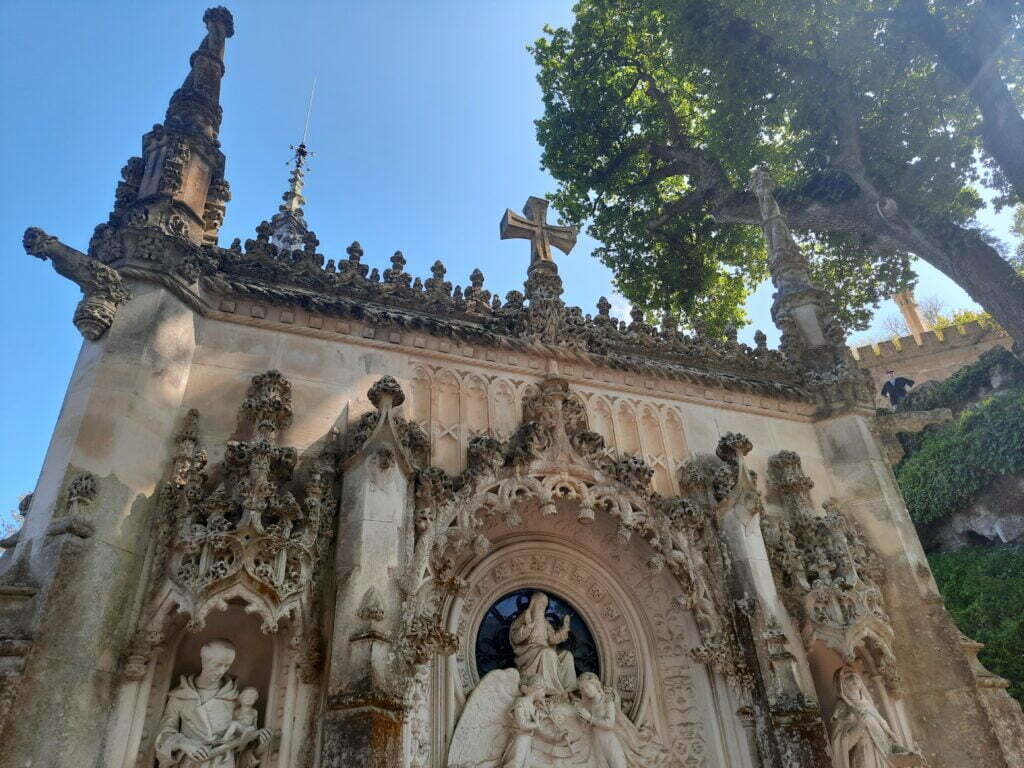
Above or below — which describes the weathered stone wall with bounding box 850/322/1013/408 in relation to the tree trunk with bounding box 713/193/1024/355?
above

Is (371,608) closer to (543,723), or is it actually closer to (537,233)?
(543,723)

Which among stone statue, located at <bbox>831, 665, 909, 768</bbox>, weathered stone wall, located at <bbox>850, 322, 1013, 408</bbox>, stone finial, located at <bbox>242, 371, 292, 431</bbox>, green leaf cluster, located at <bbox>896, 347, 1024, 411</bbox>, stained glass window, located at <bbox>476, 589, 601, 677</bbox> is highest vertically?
weathered stone wall, located at <bbox>850, 322, 1013, 408</bbox>

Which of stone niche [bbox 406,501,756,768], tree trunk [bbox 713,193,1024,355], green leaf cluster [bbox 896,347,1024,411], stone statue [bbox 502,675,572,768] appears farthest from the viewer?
green leaf cluster [bbox 896,347,1024,411]

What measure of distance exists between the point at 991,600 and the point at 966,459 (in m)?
4.73

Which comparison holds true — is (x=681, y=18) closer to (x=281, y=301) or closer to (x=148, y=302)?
(x=281, y=301)

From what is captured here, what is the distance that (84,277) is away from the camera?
7012 millimetres

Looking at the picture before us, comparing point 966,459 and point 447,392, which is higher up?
point 966,459

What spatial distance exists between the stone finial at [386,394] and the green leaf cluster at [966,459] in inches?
663

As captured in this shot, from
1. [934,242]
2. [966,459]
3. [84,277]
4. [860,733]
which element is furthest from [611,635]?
[966,459]

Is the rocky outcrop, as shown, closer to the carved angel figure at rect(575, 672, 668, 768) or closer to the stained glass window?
the stained glass window

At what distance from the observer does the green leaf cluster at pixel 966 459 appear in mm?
18578

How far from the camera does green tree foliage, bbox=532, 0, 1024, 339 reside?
13672 mm

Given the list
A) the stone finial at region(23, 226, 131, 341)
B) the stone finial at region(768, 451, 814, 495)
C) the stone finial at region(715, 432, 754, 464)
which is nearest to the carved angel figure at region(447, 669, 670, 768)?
the stone finial at region(715, 432, 754, 464)

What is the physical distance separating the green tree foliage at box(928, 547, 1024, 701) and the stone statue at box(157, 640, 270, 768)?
13.5 m
